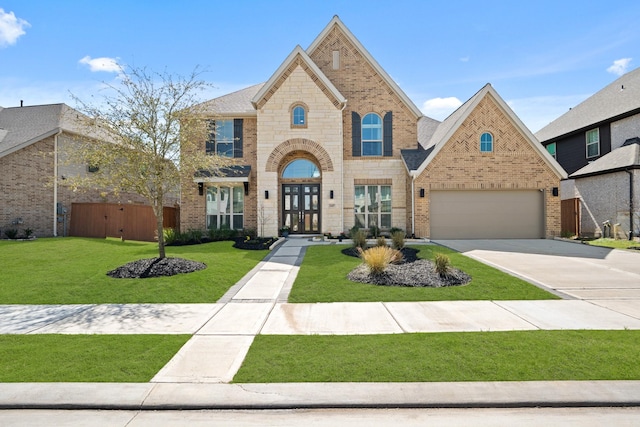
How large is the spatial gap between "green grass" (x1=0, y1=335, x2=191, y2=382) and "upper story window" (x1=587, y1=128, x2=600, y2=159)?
88.0ft

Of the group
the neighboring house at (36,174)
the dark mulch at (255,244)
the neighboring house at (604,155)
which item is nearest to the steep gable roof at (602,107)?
the neighboring house at (604,155)

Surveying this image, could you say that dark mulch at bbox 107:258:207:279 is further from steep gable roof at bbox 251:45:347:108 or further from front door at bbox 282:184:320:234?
steep gable roof at bbox 251:45:347:108

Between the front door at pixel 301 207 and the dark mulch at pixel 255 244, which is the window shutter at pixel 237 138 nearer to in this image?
the front door at pixel 301 207

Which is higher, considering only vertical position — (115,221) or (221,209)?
(221,209)

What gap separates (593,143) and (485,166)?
1122 centimetres

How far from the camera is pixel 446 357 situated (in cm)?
455

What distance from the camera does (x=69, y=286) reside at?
8.67 metres

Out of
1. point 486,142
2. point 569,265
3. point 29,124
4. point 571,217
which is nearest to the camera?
point 569,265

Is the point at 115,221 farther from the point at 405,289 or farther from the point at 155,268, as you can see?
the point at 405,289

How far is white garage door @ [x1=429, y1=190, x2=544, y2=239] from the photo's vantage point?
1758 cm

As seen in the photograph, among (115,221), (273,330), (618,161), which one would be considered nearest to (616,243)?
(618,161)

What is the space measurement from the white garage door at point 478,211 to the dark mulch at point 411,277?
7762mm

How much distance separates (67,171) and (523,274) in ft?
→ 76.9

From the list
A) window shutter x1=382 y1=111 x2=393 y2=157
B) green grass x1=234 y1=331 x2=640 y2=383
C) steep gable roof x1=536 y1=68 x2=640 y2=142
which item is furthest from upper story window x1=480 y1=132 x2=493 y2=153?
green grass x1=234 y1=331 x2=640 y2=383
